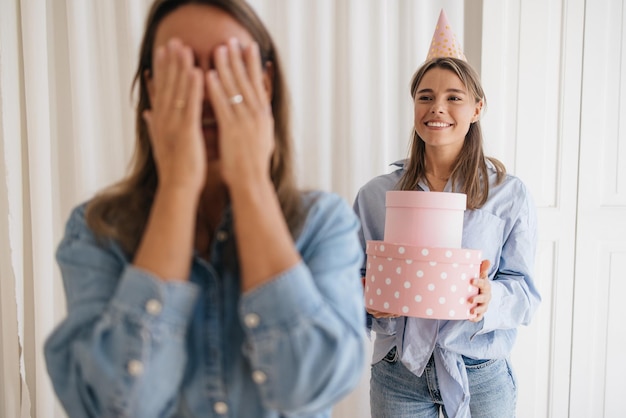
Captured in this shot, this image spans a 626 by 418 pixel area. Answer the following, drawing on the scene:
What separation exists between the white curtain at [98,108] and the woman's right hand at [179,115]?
3.52 feet

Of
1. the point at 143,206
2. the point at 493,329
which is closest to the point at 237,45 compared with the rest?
the point at 143,206

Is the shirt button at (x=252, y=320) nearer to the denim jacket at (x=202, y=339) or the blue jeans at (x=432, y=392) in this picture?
the denim jacket at (x=202, y=339)

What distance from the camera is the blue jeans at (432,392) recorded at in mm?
1239

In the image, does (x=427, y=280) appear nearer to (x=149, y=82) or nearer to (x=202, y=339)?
(x=202, y=339)

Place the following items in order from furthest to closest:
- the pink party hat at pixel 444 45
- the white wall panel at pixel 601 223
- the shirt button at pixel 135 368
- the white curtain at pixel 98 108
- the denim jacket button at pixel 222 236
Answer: the white wall panel at pixel 601 223 < the white curtain at pixel 98 108 < the pink party hat at pixel 444 45 < the denim jacket button at pixel 222 236 < the shirt button at pixel 135 368

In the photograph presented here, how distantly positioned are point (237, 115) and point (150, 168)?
0.19m

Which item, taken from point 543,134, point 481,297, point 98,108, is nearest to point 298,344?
point 481,297

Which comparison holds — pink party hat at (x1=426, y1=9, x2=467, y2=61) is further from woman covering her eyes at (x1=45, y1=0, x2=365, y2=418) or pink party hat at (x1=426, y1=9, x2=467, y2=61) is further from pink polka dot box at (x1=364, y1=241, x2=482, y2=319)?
woman covering her eyes at (x1=45, y1=0, x2=365, y2=418)

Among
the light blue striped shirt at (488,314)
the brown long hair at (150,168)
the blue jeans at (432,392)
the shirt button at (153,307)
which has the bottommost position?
the blue jeans at (432,392)

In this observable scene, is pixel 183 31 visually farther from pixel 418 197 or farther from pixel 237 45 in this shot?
pixel 418 197

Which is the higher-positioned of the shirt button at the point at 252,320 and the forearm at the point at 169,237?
the forearm at the point at 169,237

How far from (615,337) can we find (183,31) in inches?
73.7

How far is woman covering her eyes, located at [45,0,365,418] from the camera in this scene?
0.54 meters

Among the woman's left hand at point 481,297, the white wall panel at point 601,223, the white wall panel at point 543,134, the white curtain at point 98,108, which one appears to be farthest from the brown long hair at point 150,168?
the white wall panel at point 601,223
